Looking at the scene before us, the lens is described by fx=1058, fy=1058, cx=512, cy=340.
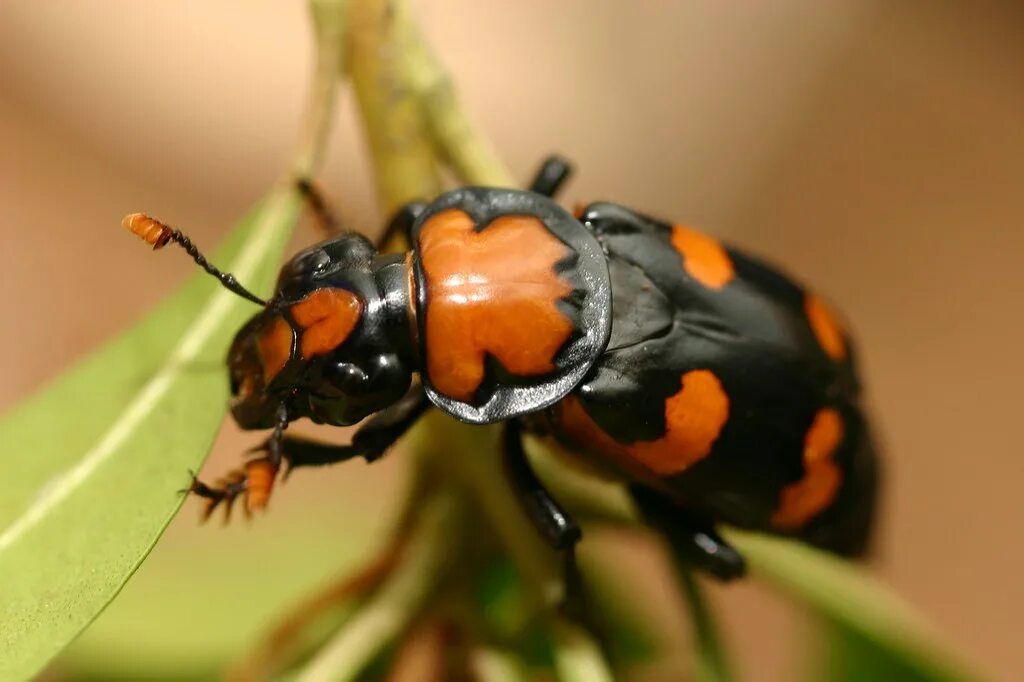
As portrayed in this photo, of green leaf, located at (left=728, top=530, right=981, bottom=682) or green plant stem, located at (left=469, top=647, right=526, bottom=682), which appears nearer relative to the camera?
green plant stem, located at (left=469, top=647, right=526, bottom=682)

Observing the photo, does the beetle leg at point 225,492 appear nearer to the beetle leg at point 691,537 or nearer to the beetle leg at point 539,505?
the beetle leg at point 539,505

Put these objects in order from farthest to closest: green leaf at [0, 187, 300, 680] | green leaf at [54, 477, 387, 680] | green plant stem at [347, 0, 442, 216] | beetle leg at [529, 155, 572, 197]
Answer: green leaf at [54, 477, 387, 680]
beetle leg at [529, 155, 572, 197]
green plant stem at [347, 0, 442, 216]
green leaf at [0, 187, 300, 680]

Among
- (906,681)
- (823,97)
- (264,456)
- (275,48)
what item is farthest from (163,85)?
(906,681)

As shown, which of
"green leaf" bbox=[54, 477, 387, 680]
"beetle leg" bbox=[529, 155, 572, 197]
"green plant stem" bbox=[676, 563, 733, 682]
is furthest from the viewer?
"green leaf" bbox=[54, 477, 387, 680]

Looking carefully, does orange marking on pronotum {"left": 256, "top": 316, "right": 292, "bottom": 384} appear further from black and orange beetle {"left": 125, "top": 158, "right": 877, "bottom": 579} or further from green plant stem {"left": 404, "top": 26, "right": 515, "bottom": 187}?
green plant stem {"left": 404, "top": 26, "right": 515, "bottom": 187}

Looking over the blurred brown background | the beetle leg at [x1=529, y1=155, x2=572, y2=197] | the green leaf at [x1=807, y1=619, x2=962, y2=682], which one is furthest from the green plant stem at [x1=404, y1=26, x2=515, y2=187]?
the blurred brown background

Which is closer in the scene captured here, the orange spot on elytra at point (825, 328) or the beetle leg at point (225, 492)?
the beetle leg at point (225, 492)

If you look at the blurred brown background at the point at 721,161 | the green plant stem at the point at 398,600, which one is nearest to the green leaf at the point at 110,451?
the green plant stem at the point at 398,600
